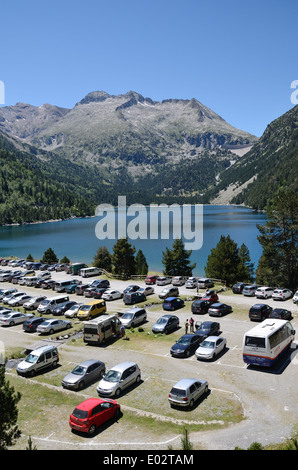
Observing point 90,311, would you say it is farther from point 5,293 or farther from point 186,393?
point 186,393

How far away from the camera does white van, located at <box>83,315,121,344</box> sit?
1304 inches

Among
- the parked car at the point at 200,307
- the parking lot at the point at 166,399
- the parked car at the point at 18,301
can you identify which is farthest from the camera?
the parked car at the point at 18,301

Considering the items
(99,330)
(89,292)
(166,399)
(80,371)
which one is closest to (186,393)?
Answer: (166,399)

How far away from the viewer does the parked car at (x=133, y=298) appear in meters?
47.7

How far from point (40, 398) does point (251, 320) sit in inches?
950

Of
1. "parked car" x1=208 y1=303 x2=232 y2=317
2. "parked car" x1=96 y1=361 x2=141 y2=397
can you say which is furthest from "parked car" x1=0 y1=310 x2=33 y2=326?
"parked car" x1=208 y1=303 x2=232 y2=317

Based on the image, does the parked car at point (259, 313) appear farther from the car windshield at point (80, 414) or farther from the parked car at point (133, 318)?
the car windshield at point (80, 414)

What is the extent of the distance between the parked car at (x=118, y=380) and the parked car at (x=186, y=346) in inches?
220

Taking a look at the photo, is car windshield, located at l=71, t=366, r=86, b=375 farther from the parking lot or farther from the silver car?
the silver car

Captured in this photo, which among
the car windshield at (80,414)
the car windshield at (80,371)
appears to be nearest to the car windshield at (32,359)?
the car windshield at (80,371)

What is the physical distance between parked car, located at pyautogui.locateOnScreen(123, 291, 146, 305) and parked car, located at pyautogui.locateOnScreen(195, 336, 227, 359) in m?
19.4

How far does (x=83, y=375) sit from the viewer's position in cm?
2477

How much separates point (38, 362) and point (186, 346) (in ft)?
39.3
